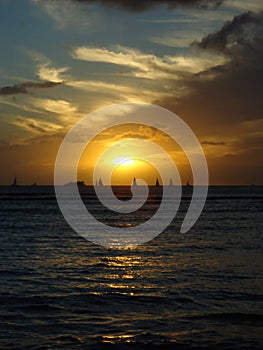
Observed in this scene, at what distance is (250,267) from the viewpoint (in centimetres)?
2694

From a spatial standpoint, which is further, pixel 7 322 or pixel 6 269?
pixel 6 269

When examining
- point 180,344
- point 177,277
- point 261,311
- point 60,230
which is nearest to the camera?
point 180,344

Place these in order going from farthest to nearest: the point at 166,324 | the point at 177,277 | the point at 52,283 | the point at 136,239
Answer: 1. the point at 136,239
2. the point at 177,277
3. the point at 52,283
4. the point at 166,324

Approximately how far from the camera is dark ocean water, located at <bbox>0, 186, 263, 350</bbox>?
14492 millimetres

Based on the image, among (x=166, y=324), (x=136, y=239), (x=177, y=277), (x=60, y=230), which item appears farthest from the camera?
(x=60, y=230)

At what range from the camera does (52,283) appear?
22406 millimetres

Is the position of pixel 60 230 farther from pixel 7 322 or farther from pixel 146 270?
pixel 7 322

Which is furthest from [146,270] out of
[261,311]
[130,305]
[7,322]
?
[7,322]

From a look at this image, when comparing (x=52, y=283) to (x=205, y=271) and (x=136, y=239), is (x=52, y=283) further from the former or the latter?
(x=136, y=239)

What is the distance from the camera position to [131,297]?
19828mm

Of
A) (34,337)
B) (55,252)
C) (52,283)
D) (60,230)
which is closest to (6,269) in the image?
(52,283)

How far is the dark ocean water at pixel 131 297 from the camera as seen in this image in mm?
14492

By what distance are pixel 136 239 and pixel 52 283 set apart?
2183 cm

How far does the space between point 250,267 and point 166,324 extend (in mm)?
12484
